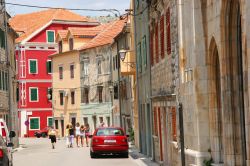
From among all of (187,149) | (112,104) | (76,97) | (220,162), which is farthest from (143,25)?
(76,97)

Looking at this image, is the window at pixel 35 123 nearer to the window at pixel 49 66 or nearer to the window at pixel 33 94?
the window at pixel 33 94

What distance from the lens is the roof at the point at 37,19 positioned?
3041 inches

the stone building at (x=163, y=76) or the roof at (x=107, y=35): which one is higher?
the roof at (x=107, y=35)

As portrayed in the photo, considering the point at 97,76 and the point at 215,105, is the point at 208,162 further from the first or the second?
the point at 97,76

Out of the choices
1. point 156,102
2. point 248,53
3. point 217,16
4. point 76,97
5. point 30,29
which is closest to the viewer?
point 248,53

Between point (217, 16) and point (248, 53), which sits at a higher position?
point (217, 16)

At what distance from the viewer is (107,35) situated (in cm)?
6256

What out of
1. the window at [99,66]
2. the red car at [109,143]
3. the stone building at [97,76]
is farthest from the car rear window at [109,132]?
the window at [99,66]

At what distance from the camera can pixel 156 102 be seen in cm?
2430

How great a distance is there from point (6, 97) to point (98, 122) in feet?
67.3

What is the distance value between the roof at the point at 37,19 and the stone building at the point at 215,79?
61.3 meters

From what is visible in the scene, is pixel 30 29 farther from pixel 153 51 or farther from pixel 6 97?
pixel 153 51

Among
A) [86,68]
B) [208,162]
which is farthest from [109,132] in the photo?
[86,68]

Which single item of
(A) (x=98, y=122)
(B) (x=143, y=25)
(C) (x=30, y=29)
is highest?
(C) (x=30, y=29)
